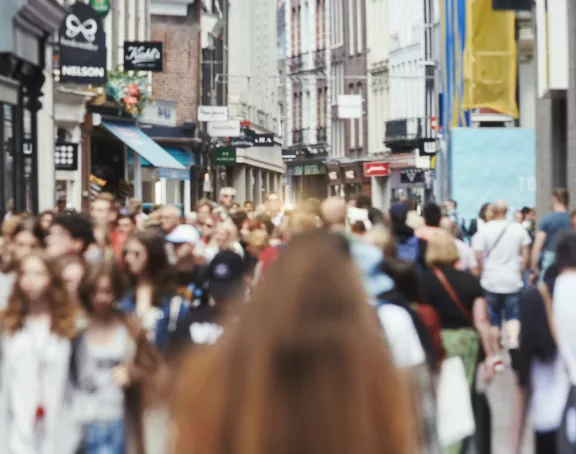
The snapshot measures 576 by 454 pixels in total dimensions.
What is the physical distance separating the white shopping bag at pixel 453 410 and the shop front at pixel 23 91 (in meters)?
15.5

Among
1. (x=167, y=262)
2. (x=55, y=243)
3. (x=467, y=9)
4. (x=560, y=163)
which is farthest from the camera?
(x=467, y=9)

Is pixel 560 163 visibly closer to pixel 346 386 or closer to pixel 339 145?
pixel 346 386

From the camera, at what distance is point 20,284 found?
852 centimetres

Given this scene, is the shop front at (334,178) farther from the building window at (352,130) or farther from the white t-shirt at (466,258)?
the white t-shirt at (466,258)

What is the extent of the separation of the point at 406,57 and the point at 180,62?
1703 cm

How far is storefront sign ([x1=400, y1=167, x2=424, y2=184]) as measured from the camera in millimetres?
63812

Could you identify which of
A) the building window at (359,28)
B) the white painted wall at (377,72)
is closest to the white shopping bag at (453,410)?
the white painted wall at (377,72)

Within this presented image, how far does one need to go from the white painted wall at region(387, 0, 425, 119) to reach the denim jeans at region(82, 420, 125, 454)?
59.2 metres

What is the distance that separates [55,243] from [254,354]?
8.66 meters

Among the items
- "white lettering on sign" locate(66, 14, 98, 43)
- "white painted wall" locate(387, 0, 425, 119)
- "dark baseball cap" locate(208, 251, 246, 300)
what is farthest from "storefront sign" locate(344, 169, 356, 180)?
"dark baseball cap" locate(208, 251, 246, 300)

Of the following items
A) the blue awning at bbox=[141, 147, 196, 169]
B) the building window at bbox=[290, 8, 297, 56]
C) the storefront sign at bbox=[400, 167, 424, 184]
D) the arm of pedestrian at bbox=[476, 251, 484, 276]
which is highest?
the building window at bbox=[290, 8, 297, 56]

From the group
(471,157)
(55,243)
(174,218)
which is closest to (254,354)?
(55,243)

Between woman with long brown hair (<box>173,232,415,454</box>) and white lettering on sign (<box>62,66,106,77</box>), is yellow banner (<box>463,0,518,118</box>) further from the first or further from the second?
woman with long brown hair (<box>173,232,415,454</box>)

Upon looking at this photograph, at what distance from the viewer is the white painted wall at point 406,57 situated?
68000mm
